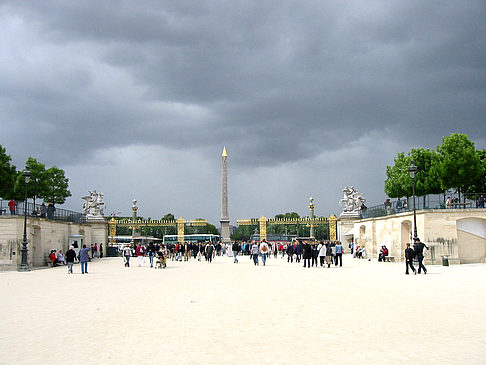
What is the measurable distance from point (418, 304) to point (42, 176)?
49320 mm

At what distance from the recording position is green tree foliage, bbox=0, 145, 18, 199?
49.0m

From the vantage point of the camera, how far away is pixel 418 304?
39.0ft

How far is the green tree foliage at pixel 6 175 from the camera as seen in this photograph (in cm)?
4897

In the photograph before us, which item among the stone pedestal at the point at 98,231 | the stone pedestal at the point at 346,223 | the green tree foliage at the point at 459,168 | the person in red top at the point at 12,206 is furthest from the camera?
the stone pedestal at the point at 346,223

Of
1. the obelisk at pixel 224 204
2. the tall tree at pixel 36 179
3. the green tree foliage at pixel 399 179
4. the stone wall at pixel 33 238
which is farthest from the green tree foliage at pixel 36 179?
the green tree foliage at pixel 399 179

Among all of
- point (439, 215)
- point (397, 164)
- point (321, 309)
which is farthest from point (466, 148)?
point (321, 309)

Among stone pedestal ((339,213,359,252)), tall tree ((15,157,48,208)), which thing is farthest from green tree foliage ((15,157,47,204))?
stone pedestal ((339,213,359,252))

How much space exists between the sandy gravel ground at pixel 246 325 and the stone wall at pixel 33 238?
43.4ft

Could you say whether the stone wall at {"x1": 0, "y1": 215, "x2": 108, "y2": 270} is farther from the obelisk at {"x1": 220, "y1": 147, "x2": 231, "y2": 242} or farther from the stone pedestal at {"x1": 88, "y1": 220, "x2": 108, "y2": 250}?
the obelisk at {"x1": 220, "y1": 147, "x2": 231, "y2": 242}

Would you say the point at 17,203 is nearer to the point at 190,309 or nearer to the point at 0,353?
the point at 190,309

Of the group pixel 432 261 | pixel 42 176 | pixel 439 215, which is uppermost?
pixel 42 176

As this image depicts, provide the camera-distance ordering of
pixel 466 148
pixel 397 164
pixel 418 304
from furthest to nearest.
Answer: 1. pixel 397 164
2. pixel 466 148
3. pixel 418 304

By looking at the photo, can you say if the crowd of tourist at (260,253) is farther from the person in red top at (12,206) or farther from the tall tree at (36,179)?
the tall tree at (36,179)

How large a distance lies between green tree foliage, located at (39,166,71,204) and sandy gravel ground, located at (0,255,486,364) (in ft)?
137
